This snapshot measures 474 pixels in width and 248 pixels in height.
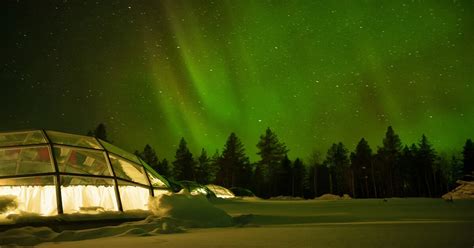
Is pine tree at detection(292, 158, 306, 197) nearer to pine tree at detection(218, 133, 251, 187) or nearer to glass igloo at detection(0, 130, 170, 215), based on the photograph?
pine tree at detection(218, 133, 251, 187)

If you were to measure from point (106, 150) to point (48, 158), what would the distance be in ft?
6.07

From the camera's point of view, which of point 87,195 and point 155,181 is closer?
point 87,195

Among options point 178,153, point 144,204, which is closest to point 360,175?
point 178,153

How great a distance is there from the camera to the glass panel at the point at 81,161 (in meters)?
10.9

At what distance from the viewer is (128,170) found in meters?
12.2

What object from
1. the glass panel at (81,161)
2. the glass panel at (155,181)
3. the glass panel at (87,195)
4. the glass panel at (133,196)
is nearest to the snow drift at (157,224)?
the glass panel at (87,195)

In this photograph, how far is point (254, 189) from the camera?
2931 inches

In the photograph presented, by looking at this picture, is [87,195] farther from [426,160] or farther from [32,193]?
[426,160]

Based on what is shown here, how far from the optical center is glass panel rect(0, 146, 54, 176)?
10289 millimetres

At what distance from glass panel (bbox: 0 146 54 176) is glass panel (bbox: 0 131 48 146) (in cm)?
27

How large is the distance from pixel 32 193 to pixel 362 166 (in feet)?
203

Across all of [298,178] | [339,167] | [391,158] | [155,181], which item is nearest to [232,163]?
[298,178]

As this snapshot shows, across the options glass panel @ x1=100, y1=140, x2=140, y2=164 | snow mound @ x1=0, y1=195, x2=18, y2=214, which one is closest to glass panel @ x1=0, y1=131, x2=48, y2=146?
glass panel @ x1=100, y1=140, x2=140, y2=164

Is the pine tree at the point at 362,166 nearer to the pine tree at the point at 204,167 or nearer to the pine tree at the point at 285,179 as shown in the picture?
the pine tree at the point at 285,179
